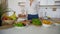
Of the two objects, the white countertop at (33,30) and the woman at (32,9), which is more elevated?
the woman at (32,9)

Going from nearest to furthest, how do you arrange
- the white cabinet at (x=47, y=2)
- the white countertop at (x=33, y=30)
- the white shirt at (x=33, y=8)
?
the white countertop at (x=33, y=30) < the white shirt at (x=33, y=8) < the white cabinet at (x=47, y=2)

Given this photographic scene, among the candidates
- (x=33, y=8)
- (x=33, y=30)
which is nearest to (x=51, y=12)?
(x=33, y=8)

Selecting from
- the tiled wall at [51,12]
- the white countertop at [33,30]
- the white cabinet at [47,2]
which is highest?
the white cabinet at [47,2]

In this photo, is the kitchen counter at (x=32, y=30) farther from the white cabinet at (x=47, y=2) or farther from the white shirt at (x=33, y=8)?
the white cabinet at (x=47, y=2)

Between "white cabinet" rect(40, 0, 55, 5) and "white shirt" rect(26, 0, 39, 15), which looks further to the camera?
"white cabinet" rect(40, 0, 55, 5)

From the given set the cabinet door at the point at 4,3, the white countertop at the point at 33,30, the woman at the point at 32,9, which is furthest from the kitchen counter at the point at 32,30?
the cabinet door at the point at 4,3

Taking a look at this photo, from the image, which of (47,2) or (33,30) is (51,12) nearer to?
(47,2)

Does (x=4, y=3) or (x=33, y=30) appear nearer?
(x=33, y=30)

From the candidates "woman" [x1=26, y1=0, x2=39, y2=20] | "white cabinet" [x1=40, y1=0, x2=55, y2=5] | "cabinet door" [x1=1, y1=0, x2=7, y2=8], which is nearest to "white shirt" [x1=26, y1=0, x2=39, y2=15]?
A: "woman" [x1=26, y1=0, x2=39, y2=20]

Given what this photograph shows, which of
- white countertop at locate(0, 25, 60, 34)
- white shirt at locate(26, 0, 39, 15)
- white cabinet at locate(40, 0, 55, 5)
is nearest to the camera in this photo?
white countertop at locate(0, 25, 60, 34)

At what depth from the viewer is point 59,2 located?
129 cm

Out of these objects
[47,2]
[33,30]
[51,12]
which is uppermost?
[47,2]

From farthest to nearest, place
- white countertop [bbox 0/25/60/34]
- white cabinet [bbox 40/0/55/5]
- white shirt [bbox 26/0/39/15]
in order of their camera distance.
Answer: white cabinet [bbox 40/0/55/5] → white shirt [bbox 26/0/39/15] → white countertop [bbox 0/25/60/34]

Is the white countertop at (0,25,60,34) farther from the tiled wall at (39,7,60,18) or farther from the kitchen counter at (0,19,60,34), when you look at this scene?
the tiled wall at (39,7,60,18)
